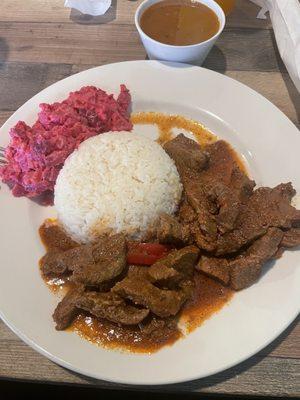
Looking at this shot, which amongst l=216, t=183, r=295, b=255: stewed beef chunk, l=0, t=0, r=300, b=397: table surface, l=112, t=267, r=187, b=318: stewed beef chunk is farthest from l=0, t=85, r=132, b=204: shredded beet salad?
l=216, t=183, r=295, b=255: stewed beef chunk

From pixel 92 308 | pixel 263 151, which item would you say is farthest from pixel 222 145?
pixel 92 308

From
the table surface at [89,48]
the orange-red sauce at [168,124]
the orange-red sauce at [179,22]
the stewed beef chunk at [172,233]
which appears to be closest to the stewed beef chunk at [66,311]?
the stewed beef chunk at [172,233]

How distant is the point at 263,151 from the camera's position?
2.35 m

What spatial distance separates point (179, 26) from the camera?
2.67m

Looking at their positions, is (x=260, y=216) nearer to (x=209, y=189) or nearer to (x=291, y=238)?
(x=291, y=238)

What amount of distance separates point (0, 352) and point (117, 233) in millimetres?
798

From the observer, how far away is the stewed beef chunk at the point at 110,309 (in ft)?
5.87

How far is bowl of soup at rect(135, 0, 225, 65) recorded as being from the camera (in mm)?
2570

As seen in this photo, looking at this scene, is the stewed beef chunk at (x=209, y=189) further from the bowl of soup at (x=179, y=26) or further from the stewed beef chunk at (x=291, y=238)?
the bowl of soup at (x=179, y=26)

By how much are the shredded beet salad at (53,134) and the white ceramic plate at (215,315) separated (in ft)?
0.35

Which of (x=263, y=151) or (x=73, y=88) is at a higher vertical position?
(x=263, y=151)

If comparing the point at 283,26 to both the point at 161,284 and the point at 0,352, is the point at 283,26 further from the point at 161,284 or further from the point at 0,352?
the point at 0,352

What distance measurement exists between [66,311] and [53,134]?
1.05 meters

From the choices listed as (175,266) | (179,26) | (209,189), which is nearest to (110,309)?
(175,266)
